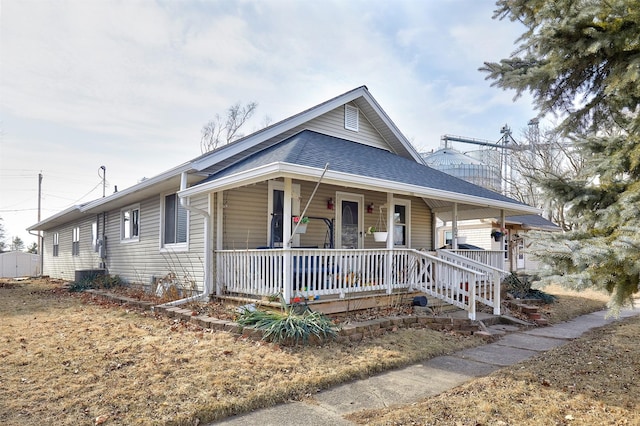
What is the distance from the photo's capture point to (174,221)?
11.2 metres

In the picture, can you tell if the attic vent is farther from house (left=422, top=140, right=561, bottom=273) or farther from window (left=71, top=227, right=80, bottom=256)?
window (left=71, top=227, right=80, bottom=256)

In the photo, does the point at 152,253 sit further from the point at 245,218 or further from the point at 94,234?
the point at 94,234

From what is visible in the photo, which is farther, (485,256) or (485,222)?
(485,222)

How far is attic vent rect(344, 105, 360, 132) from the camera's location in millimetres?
12188

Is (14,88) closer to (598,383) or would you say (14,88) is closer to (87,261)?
(87,261)

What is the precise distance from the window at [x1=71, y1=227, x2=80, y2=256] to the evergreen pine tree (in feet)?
62.9

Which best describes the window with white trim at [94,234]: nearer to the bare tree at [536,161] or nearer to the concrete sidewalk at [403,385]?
the concrete sidewalk at [403,385]

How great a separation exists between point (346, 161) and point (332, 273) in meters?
2.51

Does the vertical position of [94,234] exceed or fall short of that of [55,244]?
it exceeds it

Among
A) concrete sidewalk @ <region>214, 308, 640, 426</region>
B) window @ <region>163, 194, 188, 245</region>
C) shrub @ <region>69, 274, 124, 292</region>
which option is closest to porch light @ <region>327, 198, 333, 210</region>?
window @ <region>163, 194, 188, 245</region>

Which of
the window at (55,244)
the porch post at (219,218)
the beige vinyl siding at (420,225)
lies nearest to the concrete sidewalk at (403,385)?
the porch post at (219,218)

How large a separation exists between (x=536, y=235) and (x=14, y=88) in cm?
1518

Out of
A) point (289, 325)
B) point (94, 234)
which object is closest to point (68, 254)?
point (94, 234)

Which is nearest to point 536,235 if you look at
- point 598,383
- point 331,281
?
point 598,383
